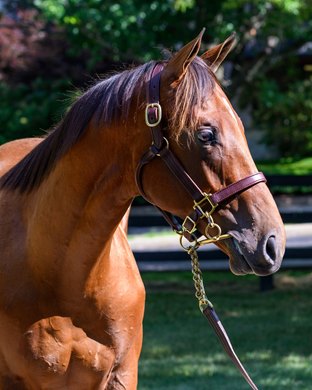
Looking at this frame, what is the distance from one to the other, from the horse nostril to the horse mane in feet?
1.46

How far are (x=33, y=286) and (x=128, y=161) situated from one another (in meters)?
0.62

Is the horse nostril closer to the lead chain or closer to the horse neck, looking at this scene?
the lead chain

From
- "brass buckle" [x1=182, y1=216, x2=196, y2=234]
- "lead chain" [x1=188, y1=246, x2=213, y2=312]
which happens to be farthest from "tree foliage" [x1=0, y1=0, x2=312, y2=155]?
"brass buckle" [x1=182, y1=216, x2=196, y2=234]

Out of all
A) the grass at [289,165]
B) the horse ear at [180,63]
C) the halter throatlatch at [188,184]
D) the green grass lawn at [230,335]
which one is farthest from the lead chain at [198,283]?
the grass at [289,165]

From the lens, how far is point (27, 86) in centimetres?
1448

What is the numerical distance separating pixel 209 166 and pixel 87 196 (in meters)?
0.53

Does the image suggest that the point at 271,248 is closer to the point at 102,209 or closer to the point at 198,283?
the point at 198,283

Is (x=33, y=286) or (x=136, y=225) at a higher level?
(x=33, y=286)

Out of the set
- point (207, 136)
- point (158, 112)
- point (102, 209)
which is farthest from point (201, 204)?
point (102, 209)

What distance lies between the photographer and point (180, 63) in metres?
2.58

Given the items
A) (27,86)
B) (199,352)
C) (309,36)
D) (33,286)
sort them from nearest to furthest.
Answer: (33,286) < (199,352) < (309,36) < (27,86)

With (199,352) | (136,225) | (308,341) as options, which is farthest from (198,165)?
(136,225)

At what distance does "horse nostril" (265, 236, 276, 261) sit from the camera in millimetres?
2447

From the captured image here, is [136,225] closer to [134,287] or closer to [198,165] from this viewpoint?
[134,287]
